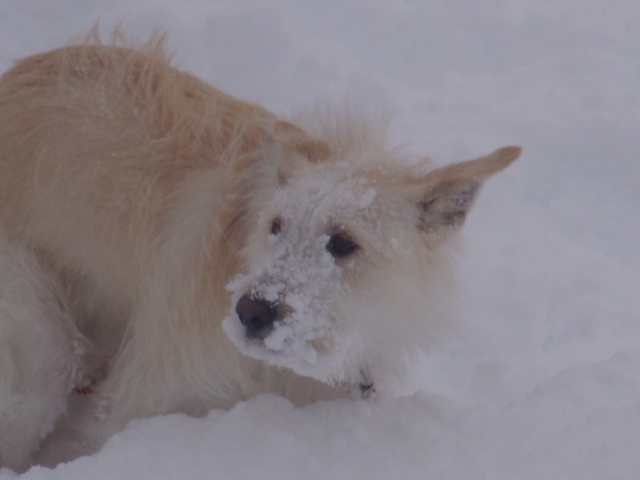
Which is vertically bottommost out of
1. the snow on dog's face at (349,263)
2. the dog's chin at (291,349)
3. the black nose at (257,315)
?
the dog's chin at (291,349)

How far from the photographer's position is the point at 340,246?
2.15 m

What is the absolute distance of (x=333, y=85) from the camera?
16.1 ft

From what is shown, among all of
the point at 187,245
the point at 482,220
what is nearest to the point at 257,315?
the point at 187,245

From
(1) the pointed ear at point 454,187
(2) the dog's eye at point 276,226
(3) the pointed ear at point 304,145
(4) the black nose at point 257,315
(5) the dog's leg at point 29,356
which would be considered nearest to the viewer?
(4) the black nose at point 257,315

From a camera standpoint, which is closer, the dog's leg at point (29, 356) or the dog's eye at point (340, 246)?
the dog's eye at point (340, 246)

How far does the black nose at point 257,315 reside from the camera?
1.98m

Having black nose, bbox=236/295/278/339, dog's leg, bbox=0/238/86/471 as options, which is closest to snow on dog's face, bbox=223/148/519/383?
black nose, bbox=236/295/278/339

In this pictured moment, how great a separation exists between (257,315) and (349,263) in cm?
37

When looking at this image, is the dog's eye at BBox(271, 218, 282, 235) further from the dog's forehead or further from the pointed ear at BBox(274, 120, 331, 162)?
the pointed ear at BBox(274, 120, 331, 162)

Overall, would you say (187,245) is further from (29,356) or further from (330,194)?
(29,356)

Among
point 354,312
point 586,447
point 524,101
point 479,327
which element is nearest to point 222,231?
point 354,312

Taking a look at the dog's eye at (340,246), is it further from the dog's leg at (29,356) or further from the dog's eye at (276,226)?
the dog's leg at (29,356)

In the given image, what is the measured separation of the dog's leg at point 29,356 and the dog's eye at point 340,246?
1.40m

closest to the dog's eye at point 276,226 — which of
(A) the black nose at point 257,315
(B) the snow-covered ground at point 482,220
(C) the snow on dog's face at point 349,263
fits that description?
(C) the snow on dog's face at point 349,263
